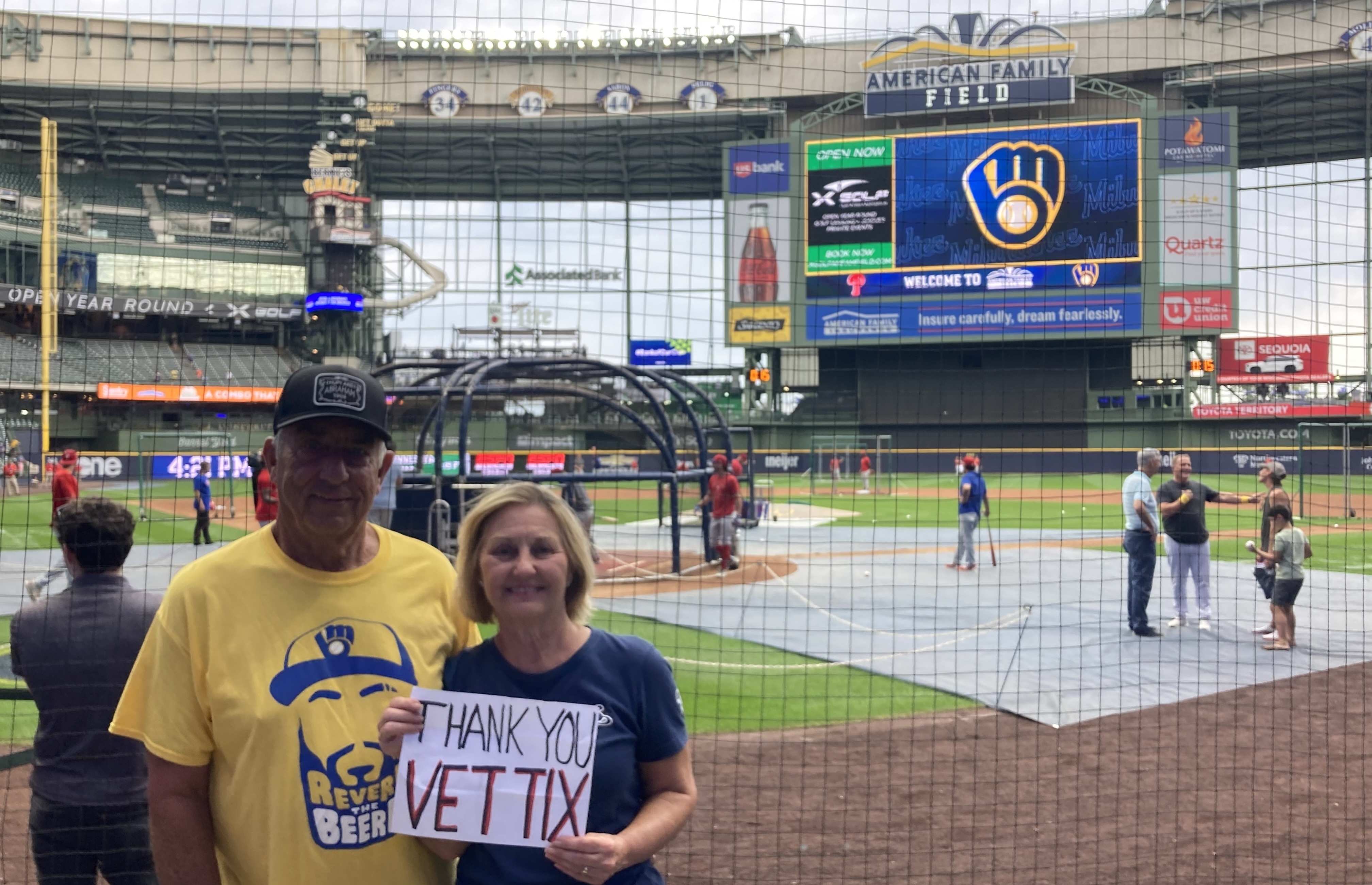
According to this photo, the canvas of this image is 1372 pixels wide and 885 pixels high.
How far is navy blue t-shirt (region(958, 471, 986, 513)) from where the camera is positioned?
42.5 ft

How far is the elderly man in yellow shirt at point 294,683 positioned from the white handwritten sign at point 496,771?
0.26 ft

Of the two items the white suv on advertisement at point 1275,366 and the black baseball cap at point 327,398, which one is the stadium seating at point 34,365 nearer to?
the black baseball cap at point 327,398

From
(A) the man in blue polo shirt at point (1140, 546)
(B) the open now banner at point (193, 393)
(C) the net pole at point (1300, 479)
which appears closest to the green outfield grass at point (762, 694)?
(A) the man in blue polo shirt at point (1140, 546)

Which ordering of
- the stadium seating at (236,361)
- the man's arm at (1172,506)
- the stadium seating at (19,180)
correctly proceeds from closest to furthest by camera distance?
the man's arm at (1172,506) < the stadium seating at (236,361) < the stadium seating at (19,180)

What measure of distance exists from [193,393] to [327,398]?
114 feet

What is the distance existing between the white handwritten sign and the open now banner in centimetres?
3129

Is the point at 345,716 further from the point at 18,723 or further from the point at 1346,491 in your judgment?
the point at 1346,491

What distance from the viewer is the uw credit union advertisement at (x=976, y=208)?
34.8m

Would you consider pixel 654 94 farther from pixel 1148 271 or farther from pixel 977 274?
pixel 1148 271

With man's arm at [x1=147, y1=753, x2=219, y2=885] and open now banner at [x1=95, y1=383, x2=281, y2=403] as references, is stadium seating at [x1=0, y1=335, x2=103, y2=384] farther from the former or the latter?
man's arm at [x1=147, y1=753, x2=219, y2=885]

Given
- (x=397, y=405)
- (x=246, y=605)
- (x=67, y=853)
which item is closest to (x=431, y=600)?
(x=246, y=605)

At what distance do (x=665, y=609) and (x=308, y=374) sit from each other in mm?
8738

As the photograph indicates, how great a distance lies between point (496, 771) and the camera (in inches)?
76.9

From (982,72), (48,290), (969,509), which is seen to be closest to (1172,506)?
(969,509)
